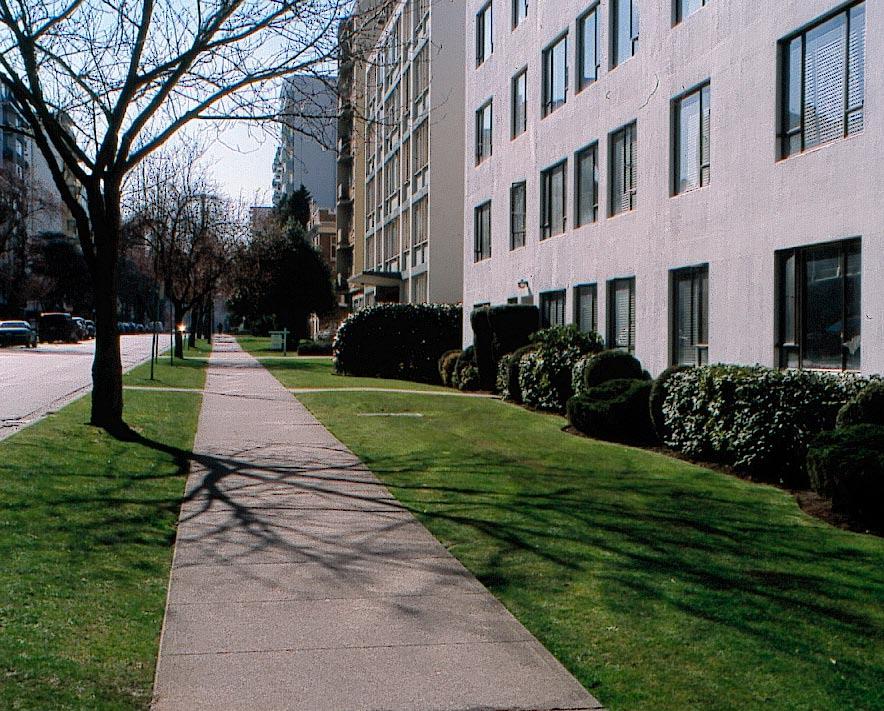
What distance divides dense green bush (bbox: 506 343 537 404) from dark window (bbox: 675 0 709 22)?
7347 millimetres

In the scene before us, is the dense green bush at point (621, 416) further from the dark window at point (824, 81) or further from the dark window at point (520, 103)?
the dark window at point (520, 103)

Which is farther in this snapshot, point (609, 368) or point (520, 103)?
point (520, 103)

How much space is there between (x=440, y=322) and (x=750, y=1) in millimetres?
18563

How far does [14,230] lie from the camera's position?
8306cm

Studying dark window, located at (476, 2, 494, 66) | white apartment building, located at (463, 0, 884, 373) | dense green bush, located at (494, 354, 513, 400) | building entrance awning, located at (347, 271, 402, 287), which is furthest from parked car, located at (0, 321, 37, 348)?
dense green bush, located at (494, 354, 513, 400)

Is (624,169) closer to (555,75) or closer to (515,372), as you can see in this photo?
(515,372)

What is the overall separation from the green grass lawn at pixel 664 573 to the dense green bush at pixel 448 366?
15.8m

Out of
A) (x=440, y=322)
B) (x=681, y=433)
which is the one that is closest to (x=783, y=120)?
(x=681, y=433)

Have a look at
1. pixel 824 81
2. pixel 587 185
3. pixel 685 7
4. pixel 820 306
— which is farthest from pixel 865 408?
pixel 587 185

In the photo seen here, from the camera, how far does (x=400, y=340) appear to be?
33.8 metres

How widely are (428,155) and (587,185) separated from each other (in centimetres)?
1926

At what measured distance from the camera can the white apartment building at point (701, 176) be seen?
13.5m

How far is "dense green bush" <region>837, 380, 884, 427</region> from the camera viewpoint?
36.0 ft

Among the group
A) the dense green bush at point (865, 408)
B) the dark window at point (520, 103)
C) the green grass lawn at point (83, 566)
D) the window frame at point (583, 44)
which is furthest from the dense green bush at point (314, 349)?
the dense green bush at point (865, 408)
